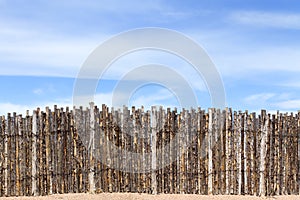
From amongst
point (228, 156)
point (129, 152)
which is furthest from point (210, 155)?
point (129, 152)

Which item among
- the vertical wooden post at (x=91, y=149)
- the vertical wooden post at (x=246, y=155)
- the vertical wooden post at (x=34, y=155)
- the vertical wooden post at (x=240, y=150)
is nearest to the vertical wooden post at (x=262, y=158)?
the vertical wooden post at (x=246, y=155)

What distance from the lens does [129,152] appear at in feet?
38.5

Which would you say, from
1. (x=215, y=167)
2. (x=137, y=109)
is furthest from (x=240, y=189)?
(x=137, y=109)

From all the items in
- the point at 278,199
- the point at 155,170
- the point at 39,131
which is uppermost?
the point at 39,131

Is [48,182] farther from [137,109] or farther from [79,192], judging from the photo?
[137,109]

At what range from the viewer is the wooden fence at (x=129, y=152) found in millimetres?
11695

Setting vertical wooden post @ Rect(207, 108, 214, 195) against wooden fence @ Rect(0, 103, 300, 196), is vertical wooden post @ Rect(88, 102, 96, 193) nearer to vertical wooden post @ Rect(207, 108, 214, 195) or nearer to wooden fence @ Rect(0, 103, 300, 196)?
wooden fence @ Rect(0, 103, 300, 196)

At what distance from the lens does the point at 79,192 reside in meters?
11.8

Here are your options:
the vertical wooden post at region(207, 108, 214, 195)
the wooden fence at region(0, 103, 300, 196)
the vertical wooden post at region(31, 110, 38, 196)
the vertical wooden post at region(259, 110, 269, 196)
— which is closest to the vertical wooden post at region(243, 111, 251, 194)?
the wooden fence at region(0, 103, 300, 196)

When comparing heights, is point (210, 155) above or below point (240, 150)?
below

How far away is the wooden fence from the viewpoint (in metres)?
11.7

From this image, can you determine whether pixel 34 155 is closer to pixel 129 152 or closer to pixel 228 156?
pixel 129 152

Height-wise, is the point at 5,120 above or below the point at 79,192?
above

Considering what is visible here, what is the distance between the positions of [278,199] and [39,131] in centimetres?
595
